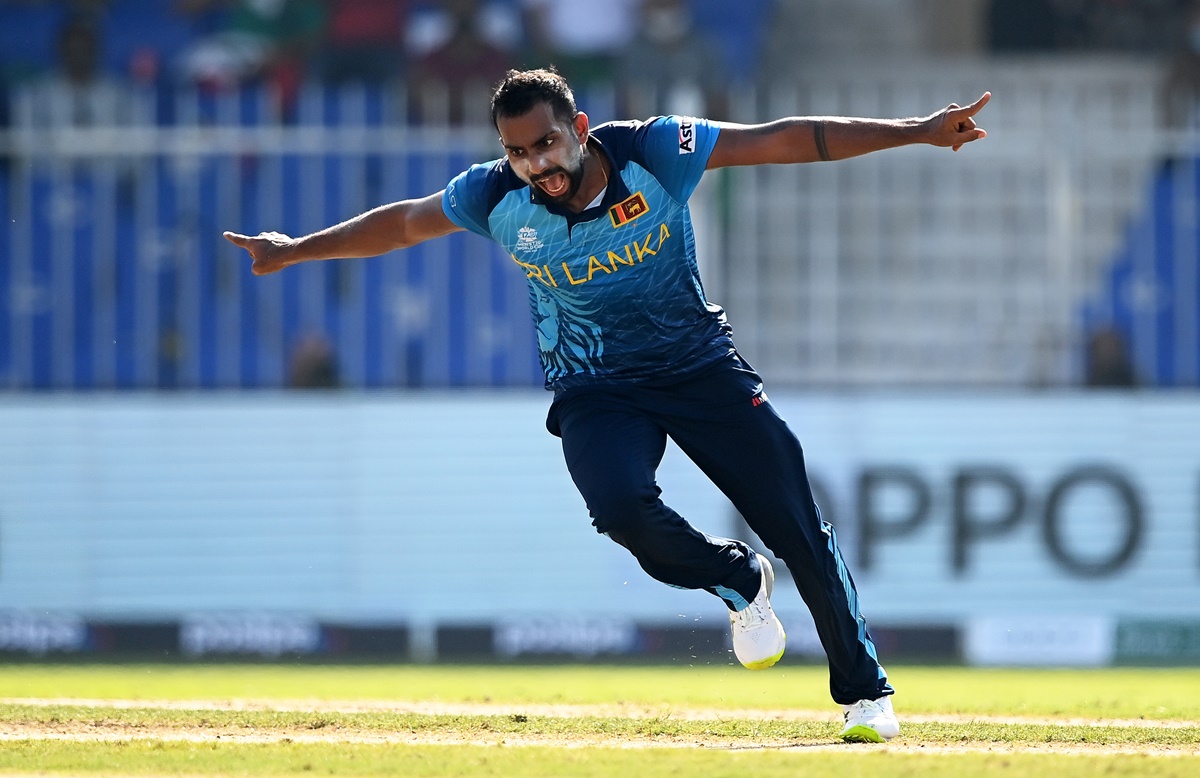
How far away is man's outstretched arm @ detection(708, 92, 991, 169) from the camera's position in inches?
242

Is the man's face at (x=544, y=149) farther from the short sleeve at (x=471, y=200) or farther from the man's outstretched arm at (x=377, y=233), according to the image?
the man's outstretched arm at (x=377, y=233)

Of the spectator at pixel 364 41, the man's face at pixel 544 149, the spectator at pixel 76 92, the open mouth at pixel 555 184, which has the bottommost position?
the open mouth at pixel 555 184

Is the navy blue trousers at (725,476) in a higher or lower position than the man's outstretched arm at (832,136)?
lower

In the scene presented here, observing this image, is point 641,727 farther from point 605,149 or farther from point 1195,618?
point 1195,618

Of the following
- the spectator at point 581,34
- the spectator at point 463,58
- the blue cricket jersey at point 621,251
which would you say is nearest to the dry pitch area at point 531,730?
the blue cricket jersey at point 621,251

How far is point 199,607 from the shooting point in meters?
11.9

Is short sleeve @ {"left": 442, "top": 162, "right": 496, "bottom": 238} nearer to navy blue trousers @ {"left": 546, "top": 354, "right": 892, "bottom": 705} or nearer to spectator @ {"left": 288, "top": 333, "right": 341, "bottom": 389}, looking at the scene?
navy blue trousers @ {"left": 546, "top": 354, "right": 892, "bottom": 705}

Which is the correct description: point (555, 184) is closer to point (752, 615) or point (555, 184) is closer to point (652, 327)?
point (652, 327)

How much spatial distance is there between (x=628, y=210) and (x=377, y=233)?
103 cm

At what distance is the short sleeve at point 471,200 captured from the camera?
Answer: 6520 mm

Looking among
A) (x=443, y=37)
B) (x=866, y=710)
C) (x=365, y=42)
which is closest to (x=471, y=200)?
(x=866, y=710)

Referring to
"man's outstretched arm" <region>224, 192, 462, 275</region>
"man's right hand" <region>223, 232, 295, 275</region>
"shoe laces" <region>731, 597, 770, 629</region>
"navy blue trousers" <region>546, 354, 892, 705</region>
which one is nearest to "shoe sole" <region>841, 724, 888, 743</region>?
"navy blue trousers" <region>546, 354, 892, 705</region>

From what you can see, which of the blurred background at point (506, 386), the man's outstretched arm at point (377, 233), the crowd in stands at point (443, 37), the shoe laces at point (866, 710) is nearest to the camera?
the shoe laces at point (866, 710)

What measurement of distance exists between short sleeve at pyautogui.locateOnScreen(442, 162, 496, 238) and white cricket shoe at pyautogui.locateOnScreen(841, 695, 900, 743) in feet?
7.40
